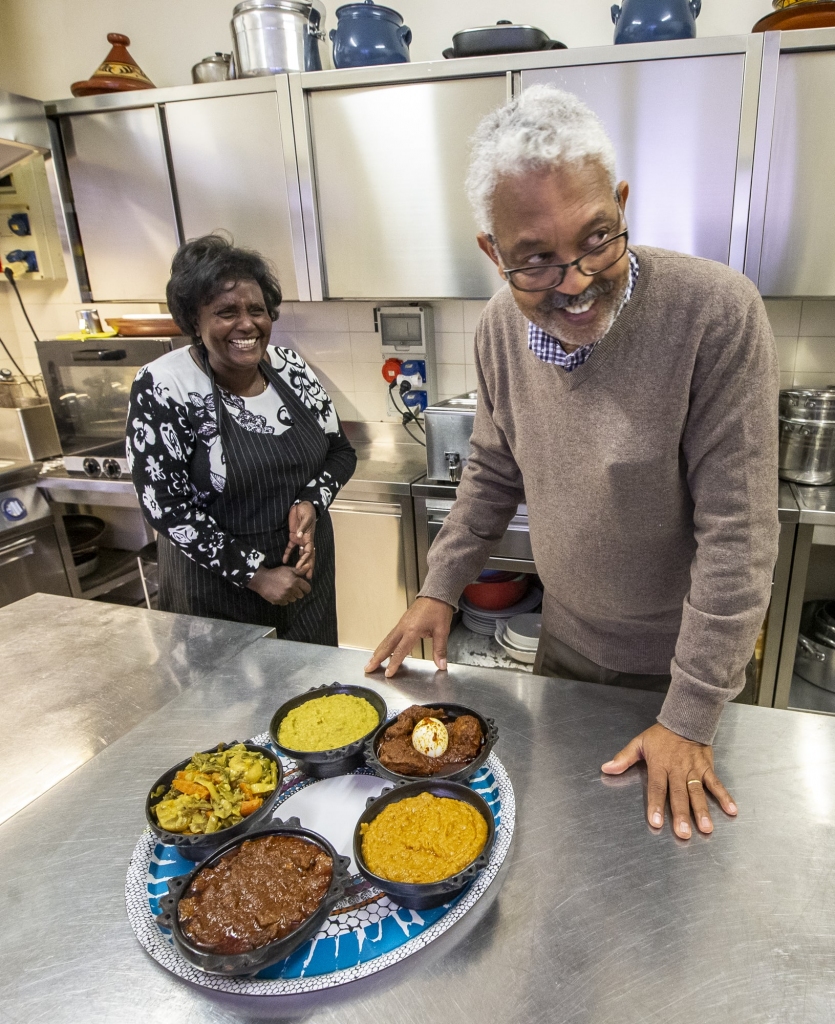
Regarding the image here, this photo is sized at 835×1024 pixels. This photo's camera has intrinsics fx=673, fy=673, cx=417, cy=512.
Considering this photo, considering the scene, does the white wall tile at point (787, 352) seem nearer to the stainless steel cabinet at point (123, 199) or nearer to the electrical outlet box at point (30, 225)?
the stainless steel cabinet at point (123, 199)

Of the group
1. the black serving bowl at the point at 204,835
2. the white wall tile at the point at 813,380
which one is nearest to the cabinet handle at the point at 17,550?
the black serving bowl at the point at 204,835

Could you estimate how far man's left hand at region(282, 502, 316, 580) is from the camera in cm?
180

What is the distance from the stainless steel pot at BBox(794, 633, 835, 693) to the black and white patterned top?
205 centimetres

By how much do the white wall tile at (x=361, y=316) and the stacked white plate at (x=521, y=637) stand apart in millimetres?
1448

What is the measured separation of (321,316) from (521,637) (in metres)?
1.74

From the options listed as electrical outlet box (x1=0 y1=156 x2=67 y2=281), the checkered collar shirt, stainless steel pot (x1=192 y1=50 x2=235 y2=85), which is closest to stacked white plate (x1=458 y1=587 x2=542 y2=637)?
the checkered collar shirt

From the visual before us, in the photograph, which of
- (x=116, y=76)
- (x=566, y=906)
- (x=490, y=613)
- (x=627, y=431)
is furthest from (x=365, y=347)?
(x=566, y=906)

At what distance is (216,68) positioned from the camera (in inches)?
106

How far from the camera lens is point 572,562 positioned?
50.3 inches

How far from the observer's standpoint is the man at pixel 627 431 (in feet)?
3.08

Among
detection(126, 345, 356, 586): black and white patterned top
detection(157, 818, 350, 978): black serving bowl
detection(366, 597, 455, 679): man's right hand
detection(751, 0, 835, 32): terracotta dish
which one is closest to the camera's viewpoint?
detection(157, 818, 350, 978): black serving bowl

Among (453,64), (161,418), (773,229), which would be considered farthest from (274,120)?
(773,229)

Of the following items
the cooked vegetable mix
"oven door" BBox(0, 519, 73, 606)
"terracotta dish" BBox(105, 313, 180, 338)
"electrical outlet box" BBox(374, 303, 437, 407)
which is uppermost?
"terracotta dish" BBox(105, 313, 180, 338)

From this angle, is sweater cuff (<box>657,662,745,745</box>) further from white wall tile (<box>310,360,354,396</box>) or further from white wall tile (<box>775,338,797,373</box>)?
white wall tile (<box>310,360,354,396</box>)
